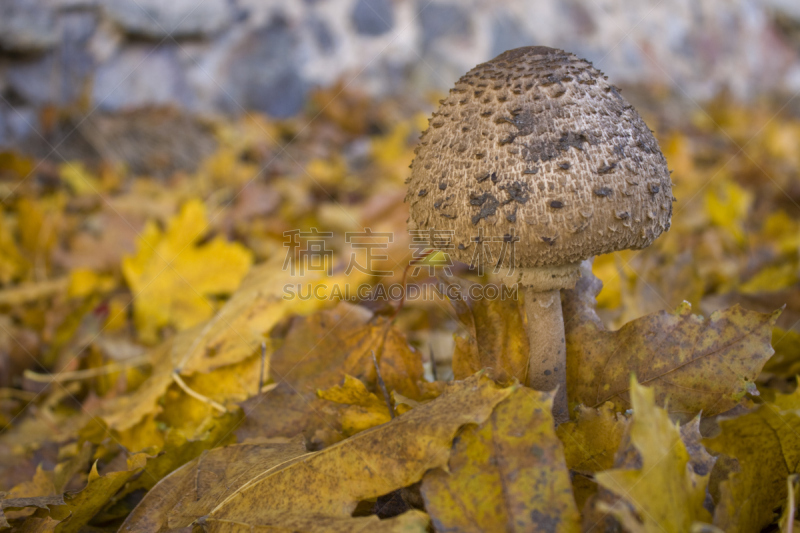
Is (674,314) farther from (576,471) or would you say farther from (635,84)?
(635,84)

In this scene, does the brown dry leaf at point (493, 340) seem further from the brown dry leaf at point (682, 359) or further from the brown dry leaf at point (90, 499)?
the brown dry leaf at point (90, 499)

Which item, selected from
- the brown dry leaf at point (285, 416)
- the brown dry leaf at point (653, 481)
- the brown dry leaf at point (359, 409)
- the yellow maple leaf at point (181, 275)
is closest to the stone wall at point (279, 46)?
the yellow maple leaf at point (181, 275)

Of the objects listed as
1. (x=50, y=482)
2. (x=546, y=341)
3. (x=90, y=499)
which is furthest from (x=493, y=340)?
(x=50, y=482)

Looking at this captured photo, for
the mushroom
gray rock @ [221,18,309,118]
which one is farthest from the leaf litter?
gray rock @ [221,18,309,118]

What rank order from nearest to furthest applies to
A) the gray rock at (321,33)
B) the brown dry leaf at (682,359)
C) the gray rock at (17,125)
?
the brown dry leaf at (682,359) < the gray rock at (17,125) < the gray rock at (321,33)

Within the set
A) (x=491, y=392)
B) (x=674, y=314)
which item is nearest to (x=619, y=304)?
(x=674, y=314)

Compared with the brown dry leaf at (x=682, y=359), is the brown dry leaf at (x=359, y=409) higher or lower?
lower

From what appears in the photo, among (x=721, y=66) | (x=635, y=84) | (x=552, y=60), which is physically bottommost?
(x=552, y=60)
